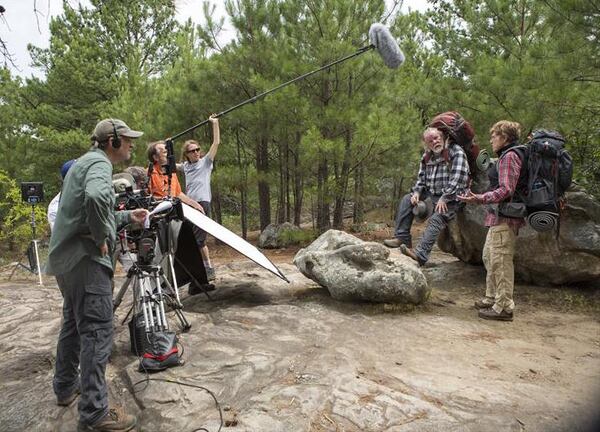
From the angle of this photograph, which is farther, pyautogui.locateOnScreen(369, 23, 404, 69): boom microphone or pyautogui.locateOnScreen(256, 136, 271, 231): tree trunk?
pyautogui.locateOnScreen(256, 136, 271, 231): tree trunk

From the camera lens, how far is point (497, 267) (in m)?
4.25

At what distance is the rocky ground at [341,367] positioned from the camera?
2510 millimetres

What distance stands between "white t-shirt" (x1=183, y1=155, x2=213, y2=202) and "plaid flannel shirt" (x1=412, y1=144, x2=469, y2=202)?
2.45m

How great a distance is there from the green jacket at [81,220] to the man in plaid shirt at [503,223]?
3.18m

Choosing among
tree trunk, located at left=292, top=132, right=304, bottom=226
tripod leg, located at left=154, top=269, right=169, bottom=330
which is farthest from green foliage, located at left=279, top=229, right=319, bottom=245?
tripod leg, located at left=154, top=269, right=169, bottom=330

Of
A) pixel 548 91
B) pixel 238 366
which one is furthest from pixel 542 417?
pixel 548 91

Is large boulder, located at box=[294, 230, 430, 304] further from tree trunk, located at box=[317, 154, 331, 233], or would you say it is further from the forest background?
tree trunk, located at box=[317, 154, 331, 233]

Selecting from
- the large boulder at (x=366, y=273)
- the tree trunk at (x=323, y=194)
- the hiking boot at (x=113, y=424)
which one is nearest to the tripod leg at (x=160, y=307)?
the hiking boot at (x=113, y=424)

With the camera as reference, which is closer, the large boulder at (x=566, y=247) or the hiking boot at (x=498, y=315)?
the hiking boot at (x=498, y=315)

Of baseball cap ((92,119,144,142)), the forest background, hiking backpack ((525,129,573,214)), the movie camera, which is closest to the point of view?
baseball cap ((92,119,144,142))

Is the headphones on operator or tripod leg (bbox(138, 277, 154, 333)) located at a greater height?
the headphones on operator

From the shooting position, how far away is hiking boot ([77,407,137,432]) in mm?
2430

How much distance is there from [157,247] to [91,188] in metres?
1.62

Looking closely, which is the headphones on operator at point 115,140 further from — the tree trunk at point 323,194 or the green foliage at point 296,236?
the green foliage at point 296,236
